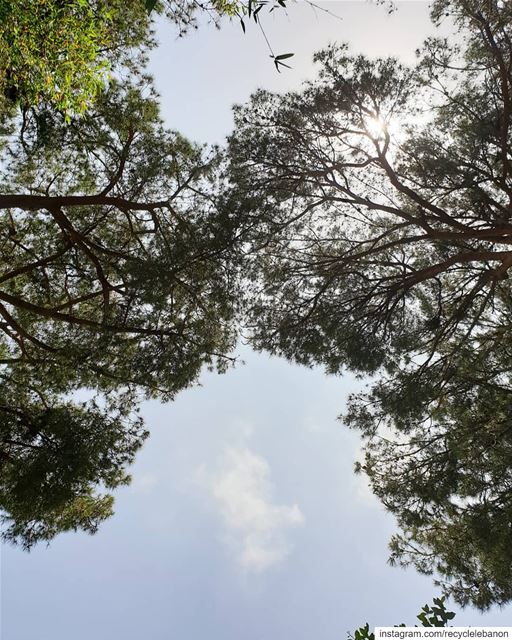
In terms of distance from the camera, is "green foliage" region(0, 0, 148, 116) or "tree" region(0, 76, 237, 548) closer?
"green foliage" region(0, 0, 148, 116)

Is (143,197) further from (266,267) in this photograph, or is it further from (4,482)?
(4,482)

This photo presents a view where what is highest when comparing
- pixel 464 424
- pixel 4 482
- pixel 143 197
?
pixel 143 197

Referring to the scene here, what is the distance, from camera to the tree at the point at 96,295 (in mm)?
5520

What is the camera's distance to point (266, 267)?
6.48 metres

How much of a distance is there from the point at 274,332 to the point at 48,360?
11.9ft

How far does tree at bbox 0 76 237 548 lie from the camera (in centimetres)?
552

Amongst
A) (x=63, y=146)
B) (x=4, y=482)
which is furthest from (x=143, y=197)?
(x=4, y=482)

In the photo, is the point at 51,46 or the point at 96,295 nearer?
the point at 51,46

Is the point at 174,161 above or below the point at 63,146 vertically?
below

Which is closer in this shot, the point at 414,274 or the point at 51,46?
the point at 51,46

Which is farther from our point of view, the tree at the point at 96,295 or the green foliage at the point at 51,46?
the tree at the point at 96,295

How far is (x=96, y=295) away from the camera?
23.4 feet

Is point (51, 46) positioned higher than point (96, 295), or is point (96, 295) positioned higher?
point (96, 295)

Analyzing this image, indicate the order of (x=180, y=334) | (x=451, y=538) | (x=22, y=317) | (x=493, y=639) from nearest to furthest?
1. (x=493, y=639)
2. (x=451, y=538)
3. (x=180, y=334)
4. (x=22, y=317)
